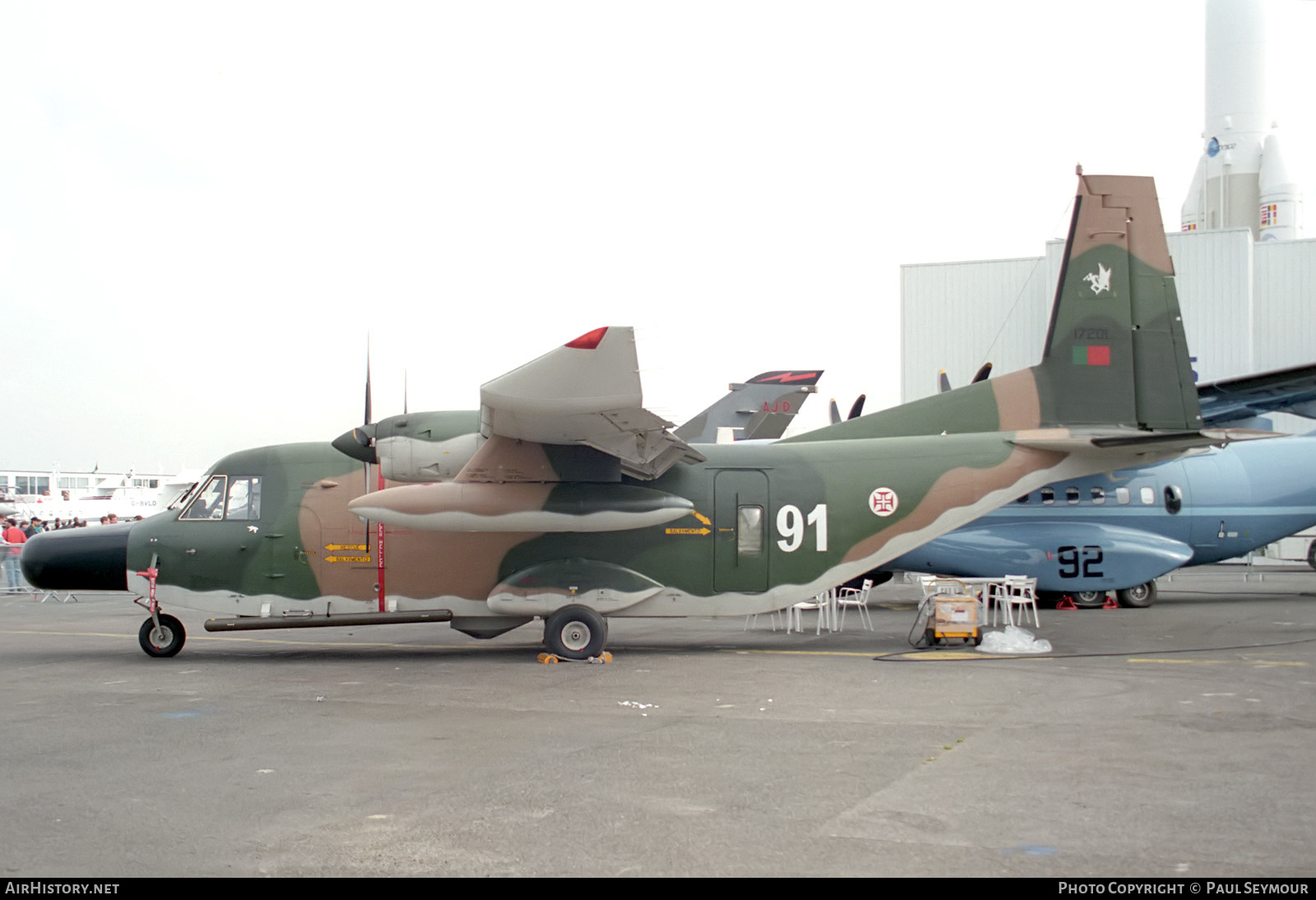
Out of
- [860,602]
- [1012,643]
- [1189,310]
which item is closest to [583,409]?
[1012,643]

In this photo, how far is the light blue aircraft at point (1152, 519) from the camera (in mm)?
17609

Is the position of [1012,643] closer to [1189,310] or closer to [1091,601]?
[1091,601]

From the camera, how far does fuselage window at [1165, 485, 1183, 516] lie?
1844 centimetres

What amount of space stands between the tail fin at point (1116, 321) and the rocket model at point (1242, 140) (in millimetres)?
29736

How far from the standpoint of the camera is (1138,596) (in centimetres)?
1886

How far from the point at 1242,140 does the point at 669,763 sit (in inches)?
1627

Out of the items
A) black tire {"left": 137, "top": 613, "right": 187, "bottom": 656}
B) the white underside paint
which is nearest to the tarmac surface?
black tire {"left": 137, "top": 613, "right": 187, "bottom": 656}

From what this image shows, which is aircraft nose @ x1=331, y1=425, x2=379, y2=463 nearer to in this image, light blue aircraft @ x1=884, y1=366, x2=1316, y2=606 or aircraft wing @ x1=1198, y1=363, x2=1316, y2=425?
light blue aircraft @ x1=884, y1=366, x2=1316, y2=606

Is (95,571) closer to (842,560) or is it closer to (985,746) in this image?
(842,560)

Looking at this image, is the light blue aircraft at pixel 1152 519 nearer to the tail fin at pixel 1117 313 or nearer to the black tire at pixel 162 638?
the tail fin at pixel 1117 313

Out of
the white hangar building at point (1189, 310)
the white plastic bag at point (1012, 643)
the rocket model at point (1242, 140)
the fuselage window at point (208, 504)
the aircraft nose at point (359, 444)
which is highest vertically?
the rocket model at point (1242, 140)

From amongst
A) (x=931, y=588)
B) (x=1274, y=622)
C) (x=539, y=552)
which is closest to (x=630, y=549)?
(x=539, y=552)

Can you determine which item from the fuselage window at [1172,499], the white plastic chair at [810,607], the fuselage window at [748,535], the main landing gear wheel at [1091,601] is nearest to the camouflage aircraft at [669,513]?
the fuselage window at [748,535]

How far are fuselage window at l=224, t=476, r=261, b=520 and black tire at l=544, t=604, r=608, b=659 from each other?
13.0ft
